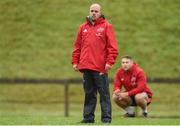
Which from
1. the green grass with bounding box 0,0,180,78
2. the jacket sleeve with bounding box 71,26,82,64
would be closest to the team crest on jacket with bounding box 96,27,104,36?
the jacket sleeve with bounding box 71,26,82,64

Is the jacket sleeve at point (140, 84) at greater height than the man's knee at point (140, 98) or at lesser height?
greater

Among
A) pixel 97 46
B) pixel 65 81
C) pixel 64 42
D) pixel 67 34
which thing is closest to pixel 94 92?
pixel 97 46

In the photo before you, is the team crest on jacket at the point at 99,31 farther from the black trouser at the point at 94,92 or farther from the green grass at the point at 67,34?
the green grass at the point at 67,34

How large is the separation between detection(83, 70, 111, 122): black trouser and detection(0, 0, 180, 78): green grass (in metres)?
13.0

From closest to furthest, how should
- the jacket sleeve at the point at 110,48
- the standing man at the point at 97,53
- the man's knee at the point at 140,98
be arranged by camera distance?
the jacket sleeve at the point at 110,48, the standing man at the point at 97,53, the man's knee at the point at 140,98

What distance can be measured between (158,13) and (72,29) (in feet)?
11.3

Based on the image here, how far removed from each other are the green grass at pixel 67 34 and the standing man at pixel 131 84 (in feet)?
34.3

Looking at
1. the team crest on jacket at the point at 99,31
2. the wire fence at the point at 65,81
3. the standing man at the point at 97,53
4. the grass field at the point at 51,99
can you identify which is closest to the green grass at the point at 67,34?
the grass field at the point at 51,99

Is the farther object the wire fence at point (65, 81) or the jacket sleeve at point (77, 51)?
the wire fence at point (65, 81)

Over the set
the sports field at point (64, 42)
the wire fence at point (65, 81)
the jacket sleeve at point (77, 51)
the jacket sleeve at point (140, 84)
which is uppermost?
the sports field at point (64, 42)

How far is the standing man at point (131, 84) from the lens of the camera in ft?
48.0

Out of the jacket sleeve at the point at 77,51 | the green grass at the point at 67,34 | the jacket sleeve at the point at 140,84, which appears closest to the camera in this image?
the jacket sleeve at the point at 77,51

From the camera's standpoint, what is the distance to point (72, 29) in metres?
28.4

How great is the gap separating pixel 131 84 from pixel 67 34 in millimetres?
13657
